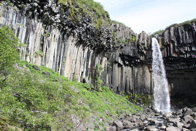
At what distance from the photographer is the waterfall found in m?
38.0

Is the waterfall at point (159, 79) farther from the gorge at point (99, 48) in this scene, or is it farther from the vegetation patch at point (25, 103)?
the vegetation patch at point (25, 103)

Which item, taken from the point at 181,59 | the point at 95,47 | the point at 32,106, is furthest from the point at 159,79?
the point at 32,106

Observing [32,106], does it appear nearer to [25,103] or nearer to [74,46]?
[25,103]

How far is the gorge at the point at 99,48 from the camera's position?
2359 cm

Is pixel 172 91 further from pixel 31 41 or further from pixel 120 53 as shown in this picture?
pixel 31 41

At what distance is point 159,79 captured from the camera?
3941 centimetres

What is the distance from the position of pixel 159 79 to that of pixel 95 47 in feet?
48.3

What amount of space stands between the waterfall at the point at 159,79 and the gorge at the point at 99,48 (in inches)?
23.5

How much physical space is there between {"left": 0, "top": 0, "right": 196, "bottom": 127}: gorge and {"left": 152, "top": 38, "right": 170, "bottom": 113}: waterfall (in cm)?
60

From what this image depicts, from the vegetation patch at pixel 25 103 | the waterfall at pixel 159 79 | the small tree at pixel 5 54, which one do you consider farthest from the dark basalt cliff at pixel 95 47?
the vegetation patch at pixel 25 103

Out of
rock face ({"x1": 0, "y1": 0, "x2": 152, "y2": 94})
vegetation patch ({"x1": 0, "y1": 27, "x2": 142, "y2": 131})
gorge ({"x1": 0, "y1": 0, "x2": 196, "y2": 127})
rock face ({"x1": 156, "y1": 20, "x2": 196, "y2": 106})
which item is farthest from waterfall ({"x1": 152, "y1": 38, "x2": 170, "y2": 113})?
vegetation patch ({"x1": 0, "y1": 27, "x2": 142, "y2": 131})

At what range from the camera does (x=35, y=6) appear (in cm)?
2366

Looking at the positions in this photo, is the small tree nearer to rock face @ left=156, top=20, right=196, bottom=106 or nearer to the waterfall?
the waterfall

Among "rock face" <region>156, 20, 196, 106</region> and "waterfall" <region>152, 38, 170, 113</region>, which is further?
"waterfall" <region>152, 38, 170, 113</region>
